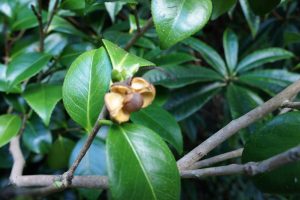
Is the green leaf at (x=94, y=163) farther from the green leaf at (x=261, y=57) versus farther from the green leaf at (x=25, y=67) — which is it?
the green leaf at (x=261, y=57)

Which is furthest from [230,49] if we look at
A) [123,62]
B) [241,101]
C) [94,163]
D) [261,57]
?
[123,62]

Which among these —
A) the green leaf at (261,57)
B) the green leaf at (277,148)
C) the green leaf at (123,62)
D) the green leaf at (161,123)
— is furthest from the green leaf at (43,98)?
the green leaf at (261,57)

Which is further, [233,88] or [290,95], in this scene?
[233,88]

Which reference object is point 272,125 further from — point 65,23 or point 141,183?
point 65,23

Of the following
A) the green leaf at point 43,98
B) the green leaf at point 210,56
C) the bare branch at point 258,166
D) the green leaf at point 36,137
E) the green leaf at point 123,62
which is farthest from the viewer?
the green leaf at point 210,56

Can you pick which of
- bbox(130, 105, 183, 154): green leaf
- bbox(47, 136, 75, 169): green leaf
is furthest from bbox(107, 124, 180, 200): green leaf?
bbox(47, 136, 75, 169): green leaf

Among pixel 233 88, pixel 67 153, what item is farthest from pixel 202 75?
pixel 67 153
